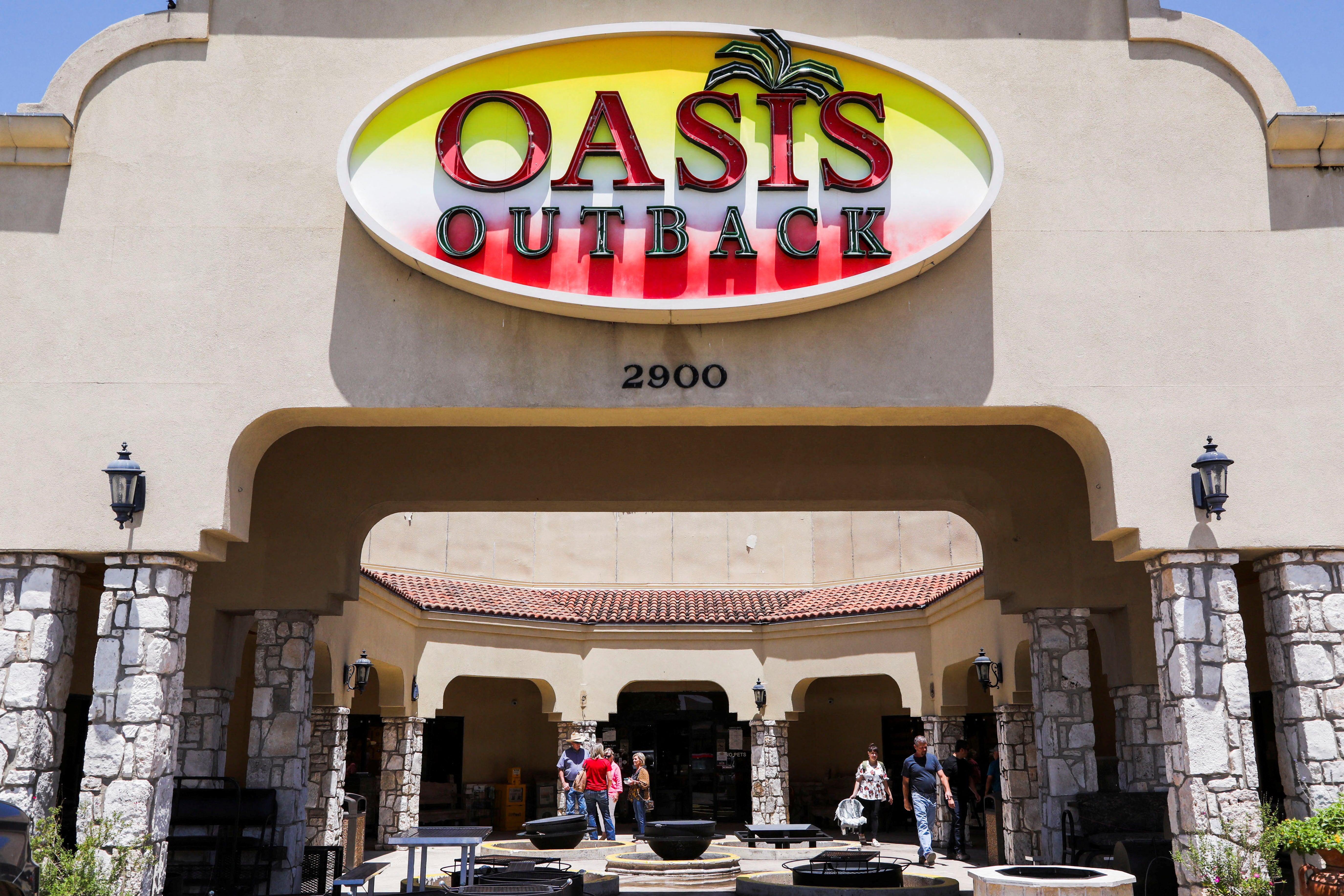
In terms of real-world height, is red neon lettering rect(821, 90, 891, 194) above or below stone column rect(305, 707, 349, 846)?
above

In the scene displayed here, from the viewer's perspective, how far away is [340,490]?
13.0 metres

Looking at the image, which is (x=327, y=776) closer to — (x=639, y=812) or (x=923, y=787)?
(x=639, y=812)

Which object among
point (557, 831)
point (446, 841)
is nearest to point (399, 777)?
point (557, 831)

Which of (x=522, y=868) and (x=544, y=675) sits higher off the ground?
(x=544, y=675)

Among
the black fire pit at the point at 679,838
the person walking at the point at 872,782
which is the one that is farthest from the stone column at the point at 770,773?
the black fire pit at the point at 679,838

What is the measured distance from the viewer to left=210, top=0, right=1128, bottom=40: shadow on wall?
32.3 ft

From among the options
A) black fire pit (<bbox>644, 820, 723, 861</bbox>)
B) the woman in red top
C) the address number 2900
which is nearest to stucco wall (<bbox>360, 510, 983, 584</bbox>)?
the woman in red top

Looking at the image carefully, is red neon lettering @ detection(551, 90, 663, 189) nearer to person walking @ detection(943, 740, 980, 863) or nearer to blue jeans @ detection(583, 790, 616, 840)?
person walking @ detection(943, 740, 980, 863)

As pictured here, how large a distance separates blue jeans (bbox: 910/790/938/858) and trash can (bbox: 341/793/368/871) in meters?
7.41

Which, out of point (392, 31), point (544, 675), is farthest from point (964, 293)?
point (544, 675)

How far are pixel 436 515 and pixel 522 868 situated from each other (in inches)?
601

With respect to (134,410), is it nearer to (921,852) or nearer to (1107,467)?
(1107,467)

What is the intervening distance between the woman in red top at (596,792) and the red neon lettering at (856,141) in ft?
40.1

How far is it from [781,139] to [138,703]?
273 inches
